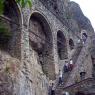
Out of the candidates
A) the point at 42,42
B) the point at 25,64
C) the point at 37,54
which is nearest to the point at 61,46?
the point at 42,42

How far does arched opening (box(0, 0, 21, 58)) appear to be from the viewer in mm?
15746

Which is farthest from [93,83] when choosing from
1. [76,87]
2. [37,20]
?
[37,20]

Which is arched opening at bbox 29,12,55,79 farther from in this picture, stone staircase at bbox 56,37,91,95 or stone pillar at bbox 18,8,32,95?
stone staircase at bbox 56,37,91,95

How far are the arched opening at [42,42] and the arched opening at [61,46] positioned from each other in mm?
2546

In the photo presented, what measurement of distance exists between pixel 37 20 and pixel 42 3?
1526 mm

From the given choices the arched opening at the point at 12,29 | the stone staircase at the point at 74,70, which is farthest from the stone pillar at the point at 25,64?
the stone staircase at the point at 74,70

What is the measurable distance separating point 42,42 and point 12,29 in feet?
14.0

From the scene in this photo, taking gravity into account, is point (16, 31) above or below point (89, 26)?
below

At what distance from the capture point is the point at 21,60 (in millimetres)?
15336

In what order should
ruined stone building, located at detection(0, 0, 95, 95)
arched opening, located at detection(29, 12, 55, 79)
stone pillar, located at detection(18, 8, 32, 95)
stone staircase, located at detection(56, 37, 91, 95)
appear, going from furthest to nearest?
arched opening, located at detection(29, 12, 55, 79) → stone staircase, located at detection(56, 37, 91, 95) → stone pillar, located at detection(18, 8, 32, 95) → ruined stone building, located at detection(0, 0, 95, 95)

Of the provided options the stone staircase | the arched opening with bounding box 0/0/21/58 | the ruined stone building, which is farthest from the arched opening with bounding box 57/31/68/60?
the arched opening with bounding box 0/0/21/58

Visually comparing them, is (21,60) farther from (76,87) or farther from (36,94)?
(76,87)

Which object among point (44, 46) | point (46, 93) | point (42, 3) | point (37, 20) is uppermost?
point (42, 3)

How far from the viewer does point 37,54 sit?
63.6 feet
